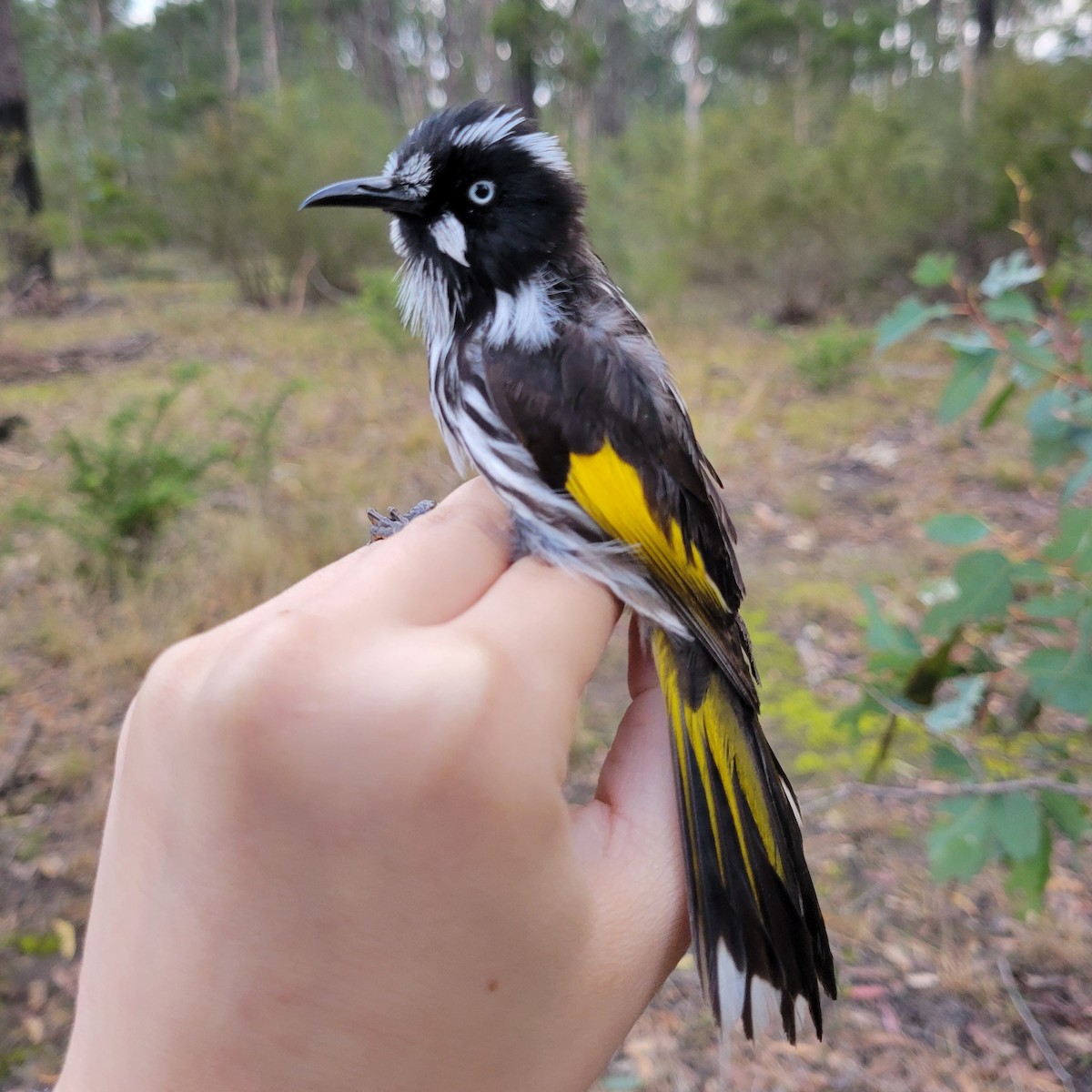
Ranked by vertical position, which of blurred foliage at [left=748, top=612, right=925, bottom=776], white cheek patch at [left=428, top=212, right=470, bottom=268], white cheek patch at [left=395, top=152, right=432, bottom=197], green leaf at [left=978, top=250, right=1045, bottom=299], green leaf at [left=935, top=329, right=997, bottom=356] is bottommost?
blurred foliage at [left=748, top=612, right=925, bottom=776]

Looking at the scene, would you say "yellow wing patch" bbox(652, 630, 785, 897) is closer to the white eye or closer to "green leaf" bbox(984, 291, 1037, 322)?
"green leaf" bbox(984, 291, 1037, 322)

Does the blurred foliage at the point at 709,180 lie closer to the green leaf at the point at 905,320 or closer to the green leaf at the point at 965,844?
the green leaf at the point at 905,320

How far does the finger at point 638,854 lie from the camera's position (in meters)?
1.16

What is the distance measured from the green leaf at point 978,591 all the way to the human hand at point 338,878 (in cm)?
111

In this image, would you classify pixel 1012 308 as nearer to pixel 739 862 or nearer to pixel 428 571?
pixel 739 862

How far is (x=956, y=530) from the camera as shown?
1799 millimetres

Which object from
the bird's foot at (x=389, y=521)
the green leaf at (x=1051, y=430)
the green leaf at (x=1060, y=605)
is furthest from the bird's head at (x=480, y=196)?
the green leaf at (x=1060, y=605)

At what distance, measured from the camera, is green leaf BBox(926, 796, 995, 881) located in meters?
1.74

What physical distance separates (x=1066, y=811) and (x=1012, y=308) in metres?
1.12

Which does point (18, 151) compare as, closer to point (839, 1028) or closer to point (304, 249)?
point (304, 249)

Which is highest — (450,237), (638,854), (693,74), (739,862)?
(693,74)

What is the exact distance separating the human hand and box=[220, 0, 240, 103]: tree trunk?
104 ft

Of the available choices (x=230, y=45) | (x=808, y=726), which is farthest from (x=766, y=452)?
(x=230, y=45)

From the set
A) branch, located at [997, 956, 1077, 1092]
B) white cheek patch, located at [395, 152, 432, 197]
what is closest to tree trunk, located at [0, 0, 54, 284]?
white cheek patch, located at [395, 152, 432, 197]
